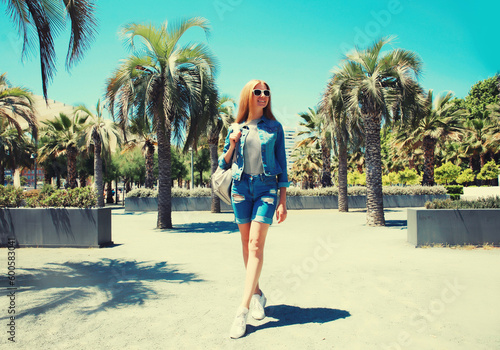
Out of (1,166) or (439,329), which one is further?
(1,166)

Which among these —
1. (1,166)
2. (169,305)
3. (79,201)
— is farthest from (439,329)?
(1,166)

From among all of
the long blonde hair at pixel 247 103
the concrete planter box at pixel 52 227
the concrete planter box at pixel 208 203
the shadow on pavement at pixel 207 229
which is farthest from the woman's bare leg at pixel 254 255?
the concrete planter box at pixel 208 203

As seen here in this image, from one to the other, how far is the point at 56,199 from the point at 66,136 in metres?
19.7

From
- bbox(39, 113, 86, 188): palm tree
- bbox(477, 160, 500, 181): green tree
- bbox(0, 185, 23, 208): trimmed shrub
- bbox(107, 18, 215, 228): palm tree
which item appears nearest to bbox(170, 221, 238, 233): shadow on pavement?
bbox(107, 18, 215, 228): palm tree

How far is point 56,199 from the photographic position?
8.16 metres

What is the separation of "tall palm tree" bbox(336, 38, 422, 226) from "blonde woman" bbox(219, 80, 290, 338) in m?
8.97

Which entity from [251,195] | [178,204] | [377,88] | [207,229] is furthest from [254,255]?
[178,204]

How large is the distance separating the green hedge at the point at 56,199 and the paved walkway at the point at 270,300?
1180 mm

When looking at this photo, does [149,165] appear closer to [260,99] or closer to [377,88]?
[377,88]

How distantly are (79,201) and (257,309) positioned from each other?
609 cm

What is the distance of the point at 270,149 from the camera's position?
3311mm

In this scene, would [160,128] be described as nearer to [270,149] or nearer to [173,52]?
[173,52]

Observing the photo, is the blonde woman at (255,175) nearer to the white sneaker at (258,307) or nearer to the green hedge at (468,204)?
the white sneaker at (258,307)

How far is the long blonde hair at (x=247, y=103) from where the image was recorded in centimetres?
341
